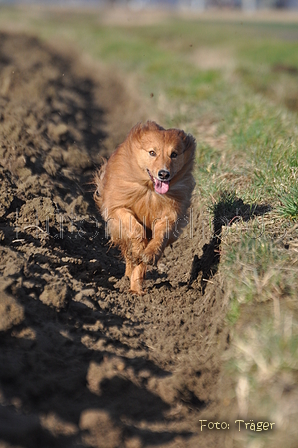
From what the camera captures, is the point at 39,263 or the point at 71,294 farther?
the point at 39,263

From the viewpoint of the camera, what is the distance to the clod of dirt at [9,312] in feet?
11.2

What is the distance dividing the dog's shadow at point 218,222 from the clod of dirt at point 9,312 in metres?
1.58

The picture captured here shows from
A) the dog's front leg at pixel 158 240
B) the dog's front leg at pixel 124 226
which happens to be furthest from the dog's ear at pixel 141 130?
the dog's front leg at pixel 158 240

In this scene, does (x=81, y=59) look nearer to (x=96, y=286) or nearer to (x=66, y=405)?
(x=96, y=286)

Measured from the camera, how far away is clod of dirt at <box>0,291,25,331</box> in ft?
11.2

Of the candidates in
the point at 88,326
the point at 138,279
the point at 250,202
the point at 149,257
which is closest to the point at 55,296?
the point at 88,326

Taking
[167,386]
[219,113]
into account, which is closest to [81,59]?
[219,113]

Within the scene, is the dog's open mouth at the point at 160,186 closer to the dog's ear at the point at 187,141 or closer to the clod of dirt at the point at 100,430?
the dog's ear at the point at 187,141

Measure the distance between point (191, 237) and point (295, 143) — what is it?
1621mm

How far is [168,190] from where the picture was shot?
475cm

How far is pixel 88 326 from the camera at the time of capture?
382 cm

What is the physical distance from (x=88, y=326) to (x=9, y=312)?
0.59 m

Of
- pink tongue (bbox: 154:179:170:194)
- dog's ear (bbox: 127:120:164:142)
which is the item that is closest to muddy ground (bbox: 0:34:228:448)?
pink tongue (bbox: 154:179:170:194)

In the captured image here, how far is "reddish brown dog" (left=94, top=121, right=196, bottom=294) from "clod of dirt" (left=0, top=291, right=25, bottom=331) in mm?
1344
